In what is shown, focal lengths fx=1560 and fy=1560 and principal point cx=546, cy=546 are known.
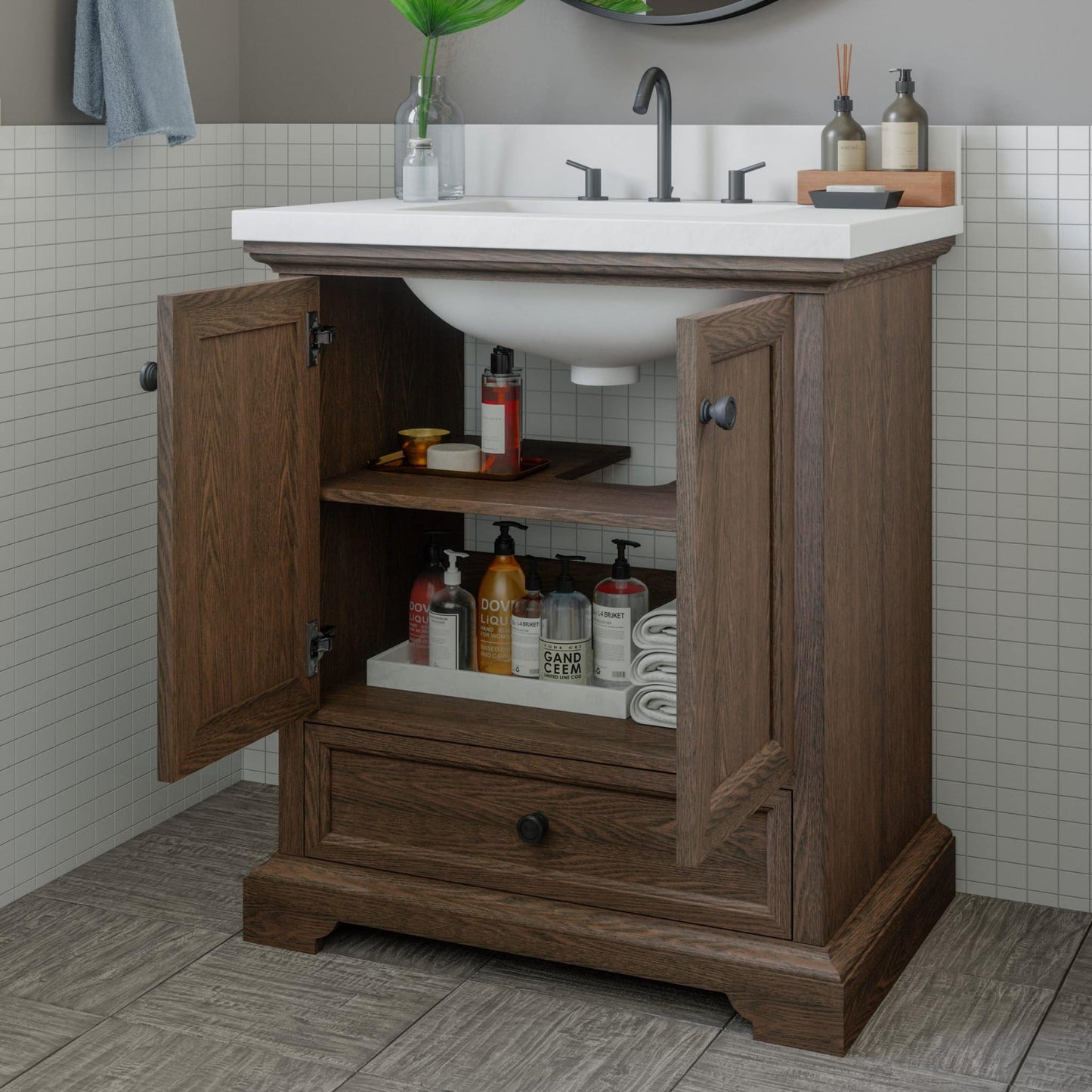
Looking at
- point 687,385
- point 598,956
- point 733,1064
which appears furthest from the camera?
point 598,956

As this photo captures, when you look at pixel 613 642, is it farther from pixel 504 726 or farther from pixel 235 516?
pixel 235 516

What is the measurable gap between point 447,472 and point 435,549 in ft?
0.52

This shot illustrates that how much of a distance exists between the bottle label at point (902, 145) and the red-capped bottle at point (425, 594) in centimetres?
82

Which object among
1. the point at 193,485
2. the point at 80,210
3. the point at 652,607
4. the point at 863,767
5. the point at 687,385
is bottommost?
the point at 863,767

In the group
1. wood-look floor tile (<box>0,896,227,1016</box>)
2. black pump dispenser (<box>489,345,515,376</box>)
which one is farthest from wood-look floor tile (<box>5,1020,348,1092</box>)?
black pump dispenser (<box>489,345,515,376</box>)

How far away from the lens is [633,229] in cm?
185

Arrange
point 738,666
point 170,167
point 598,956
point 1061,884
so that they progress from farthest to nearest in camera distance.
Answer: point 170,167 → point 1061,884 → point 598,956 → point 738,666

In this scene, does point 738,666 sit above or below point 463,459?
below

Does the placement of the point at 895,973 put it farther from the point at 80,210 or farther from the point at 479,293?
the point at 80,210

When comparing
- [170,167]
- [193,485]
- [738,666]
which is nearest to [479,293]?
[193,485]

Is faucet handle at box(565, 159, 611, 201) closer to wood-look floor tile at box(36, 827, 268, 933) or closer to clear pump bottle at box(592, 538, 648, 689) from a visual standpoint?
clear pump bottle at box(592, 538, 648, 689)

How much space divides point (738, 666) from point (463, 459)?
0.60 meters

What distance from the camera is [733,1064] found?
191cm

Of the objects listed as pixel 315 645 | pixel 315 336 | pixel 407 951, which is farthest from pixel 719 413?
pixel 407 951
